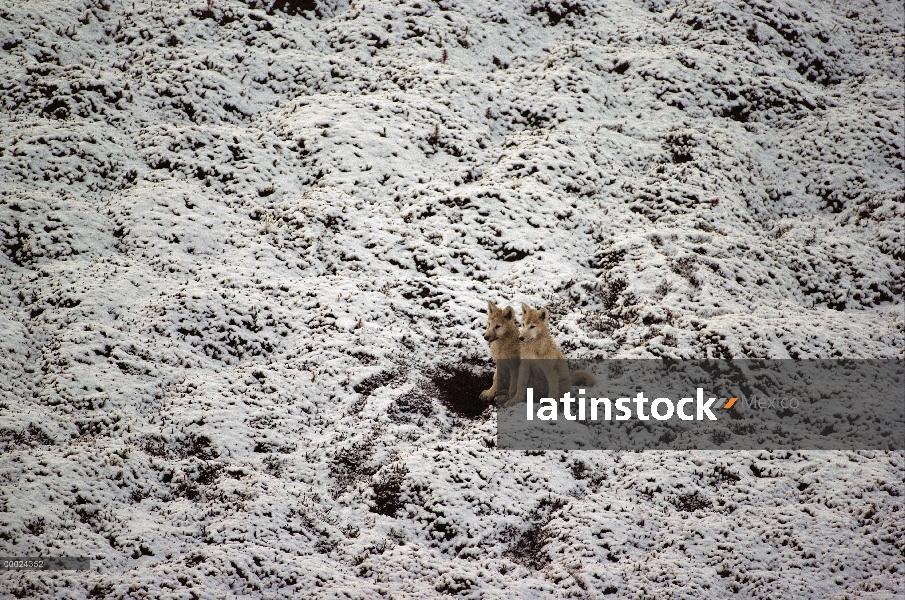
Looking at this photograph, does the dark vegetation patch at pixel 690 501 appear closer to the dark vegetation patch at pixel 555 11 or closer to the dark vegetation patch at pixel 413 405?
the dark vegetation patch at pixel 413 405

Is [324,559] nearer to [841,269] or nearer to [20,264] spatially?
[20,264]

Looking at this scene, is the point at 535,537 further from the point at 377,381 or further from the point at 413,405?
the point at 377,381

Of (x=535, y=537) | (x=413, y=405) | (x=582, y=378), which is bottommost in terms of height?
(x=535, y=537)

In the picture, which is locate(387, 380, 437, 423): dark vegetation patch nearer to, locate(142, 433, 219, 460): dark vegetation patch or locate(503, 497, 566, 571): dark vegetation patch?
locate(503, 497, 566, 571): dark vegetation patch

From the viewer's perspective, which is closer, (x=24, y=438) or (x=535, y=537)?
(x=535, y=537)

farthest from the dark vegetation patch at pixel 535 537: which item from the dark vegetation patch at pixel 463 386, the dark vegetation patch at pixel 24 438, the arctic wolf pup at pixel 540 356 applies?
the dark vegetation patch at pixel 24 438

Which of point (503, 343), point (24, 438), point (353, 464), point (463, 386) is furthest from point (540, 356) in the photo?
point (24, 438)
